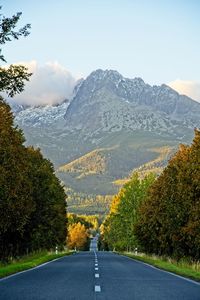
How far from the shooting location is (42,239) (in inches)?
2440

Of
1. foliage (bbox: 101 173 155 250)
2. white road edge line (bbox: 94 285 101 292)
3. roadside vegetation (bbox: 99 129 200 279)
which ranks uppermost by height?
foliage (bbox: 101 173 155 250)

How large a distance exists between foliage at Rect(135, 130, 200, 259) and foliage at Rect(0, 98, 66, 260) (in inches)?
448

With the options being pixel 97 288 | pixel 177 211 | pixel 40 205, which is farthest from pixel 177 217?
pixel 97 288

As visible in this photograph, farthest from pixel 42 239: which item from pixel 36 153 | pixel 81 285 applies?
pixel 81 285

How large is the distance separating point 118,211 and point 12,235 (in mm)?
52245

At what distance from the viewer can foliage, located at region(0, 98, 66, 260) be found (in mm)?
35219

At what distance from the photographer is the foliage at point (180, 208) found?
4062 cm

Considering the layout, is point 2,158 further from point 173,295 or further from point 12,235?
point 173,295

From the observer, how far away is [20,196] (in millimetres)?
39125

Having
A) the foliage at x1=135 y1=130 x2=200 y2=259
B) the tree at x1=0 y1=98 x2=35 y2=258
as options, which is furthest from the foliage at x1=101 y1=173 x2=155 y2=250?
the tree at x1=0 y1=98 x2=35 y2=258

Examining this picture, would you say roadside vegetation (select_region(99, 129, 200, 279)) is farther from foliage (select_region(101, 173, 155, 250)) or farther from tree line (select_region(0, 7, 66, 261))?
foliage (select_region(101, 173, 155, 250))

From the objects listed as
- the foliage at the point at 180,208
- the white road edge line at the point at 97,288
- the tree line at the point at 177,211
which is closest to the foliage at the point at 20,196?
the tree line at the point at 177,211

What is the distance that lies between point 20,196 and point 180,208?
13.6 meters

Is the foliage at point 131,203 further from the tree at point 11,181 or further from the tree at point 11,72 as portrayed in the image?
the tree at point 11,72
